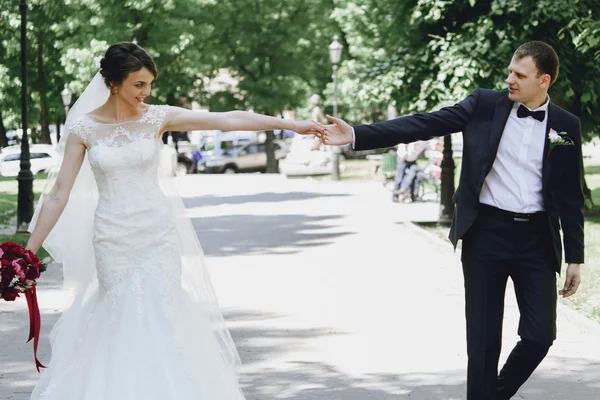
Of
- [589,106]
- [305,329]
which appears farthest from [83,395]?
[589,106]

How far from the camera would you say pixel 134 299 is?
5.71 m

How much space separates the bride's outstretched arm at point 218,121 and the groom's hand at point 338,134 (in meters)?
0.23

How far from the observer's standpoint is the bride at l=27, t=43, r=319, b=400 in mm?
5570

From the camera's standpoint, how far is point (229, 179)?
41.8 metres

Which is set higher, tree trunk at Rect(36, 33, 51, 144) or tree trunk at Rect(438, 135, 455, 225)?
tree trunk at Rect(36, 33, 51, 144)

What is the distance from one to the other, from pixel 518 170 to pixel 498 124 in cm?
26

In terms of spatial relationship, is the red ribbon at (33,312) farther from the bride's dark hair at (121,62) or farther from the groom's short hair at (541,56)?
the groom's short hair at (541,56)

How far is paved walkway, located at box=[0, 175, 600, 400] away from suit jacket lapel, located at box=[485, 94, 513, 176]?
2.07 m

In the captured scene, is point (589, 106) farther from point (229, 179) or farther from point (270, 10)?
point (270, 10)

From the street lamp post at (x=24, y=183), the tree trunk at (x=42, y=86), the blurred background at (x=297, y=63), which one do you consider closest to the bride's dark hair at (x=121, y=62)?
the blurred background at (x=297, y=63)

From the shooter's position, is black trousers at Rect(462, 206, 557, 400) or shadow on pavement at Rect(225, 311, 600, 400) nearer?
black trousers at Rect(462, 206, 557, 400)

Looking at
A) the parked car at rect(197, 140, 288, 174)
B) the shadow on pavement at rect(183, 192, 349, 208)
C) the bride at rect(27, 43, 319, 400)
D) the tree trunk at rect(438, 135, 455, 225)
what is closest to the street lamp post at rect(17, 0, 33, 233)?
the tree trunk at rect(438, 135, 455, 225)

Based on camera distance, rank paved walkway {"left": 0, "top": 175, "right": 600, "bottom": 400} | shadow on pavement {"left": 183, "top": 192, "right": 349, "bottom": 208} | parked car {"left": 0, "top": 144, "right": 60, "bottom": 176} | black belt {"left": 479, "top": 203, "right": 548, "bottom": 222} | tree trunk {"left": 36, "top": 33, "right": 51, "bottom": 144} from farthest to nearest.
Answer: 1. tree trunk {"left": 36, "top": 33, "right": 51, "bottom": 144}
2. parked car {"left": 0, "top": 144, "right": 60, "bottom": 176}
3. shadow on pavement {"left": 183, "top": 192, "right": 349, "bottom": 208}
4. paved walkway {"left": 0, "top": 175, "right": 600, "bottom": 400}
5. black belt {"left": 479, "top": 203, "right": 548, "bottom": 222}

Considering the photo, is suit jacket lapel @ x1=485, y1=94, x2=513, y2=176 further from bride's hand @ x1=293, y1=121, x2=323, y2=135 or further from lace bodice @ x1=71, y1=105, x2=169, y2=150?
lace bodice @ x1=71, y1=105, x2=169, y2=150
